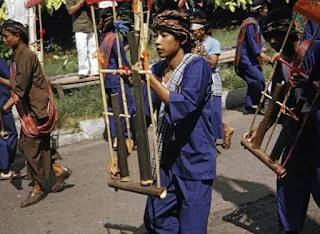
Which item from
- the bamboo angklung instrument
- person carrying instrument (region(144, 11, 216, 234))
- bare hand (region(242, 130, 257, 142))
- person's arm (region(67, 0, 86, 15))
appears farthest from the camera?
person's arm (region(67, 0, 86, 15))

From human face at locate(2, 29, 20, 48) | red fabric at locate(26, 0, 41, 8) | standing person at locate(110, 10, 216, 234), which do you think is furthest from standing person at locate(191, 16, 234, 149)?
standing person at locate(110, 10, 216, 234)

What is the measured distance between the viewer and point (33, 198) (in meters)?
6.00

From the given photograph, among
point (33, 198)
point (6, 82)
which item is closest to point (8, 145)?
point (33, 198)

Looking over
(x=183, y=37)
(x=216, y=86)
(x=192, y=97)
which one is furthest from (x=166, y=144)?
(x=216, y=86)

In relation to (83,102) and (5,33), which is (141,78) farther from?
(83,102)

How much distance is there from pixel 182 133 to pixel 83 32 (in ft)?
17.7

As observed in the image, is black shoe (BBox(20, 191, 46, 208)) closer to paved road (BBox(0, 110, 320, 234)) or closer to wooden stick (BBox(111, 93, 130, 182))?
paved road (BBox(0, 110, 320, 234))

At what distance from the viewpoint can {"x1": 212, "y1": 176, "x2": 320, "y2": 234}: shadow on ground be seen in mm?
5004

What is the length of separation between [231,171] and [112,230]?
1.83 metres

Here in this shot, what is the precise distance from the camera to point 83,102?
8.51 m

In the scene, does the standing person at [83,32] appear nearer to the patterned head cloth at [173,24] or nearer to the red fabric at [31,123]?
the red fabric at [31,123]

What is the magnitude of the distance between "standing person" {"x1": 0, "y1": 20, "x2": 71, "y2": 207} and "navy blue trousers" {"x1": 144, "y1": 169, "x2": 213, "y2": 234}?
209cm

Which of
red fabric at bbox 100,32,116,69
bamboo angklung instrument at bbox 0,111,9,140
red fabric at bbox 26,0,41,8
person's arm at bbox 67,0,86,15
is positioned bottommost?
bamboo angklung instrument at bbox 0,111,9,140

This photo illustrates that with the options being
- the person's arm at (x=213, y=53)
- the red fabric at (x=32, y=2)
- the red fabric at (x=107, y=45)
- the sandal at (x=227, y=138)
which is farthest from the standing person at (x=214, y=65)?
the red fabric at (x=32, y=2)
